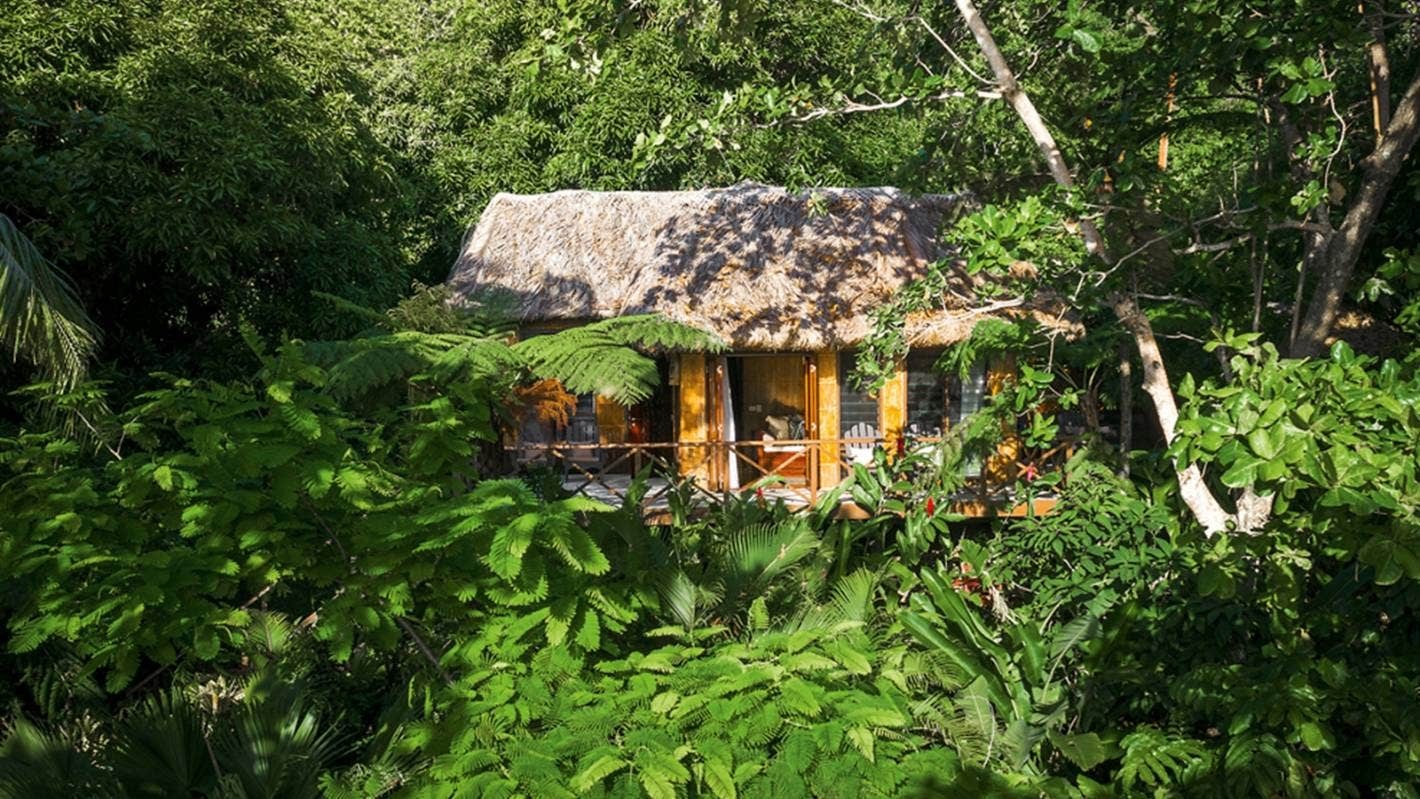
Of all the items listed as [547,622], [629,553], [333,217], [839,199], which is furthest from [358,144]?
[547,622]

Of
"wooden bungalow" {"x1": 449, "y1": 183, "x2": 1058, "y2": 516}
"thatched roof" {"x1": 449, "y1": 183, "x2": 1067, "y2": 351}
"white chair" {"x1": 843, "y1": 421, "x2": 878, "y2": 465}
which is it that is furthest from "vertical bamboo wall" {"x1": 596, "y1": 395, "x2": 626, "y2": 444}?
"white chair" {"x1": 843, "y1": 421, "x2": 878, "y2": 465}

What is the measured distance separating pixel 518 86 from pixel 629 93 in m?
1.99

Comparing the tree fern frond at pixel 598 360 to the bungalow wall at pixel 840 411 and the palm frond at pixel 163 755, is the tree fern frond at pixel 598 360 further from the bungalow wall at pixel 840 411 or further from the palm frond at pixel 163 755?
the palm frond at pixel 163 755

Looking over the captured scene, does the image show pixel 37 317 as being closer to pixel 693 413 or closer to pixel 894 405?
pixel 693 413

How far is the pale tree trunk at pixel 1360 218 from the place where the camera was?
21.2 ft

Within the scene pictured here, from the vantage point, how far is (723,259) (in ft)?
40.7

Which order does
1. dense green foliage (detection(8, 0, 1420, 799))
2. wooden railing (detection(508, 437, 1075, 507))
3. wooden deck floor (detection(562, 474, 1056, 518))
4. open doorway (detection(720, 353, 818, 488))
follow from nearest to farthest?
1. dense green foliage (detection(8, 0, 1420, 799))
2. wooden deck floor (detection(562, 474, 1056, 518))
3. wooden railing (detection(508, 437, 1075, 507))
4. open doorway (detection(720, 353, 818, 488))

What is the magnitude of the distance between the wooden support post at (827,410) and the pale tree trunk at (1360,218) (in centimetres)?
623

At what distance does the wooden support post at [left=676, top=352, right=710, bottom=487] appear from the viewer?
12.5 m

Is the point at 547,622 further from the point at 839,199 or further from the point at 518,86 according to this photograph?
the point at 518,86

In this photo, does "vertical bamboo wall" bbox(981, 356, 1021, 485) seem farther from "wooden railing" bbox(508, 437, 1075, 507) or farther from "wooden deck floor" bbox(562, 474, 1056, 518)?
"wooden deck floor" bbox(562, 474, 1056, 518)

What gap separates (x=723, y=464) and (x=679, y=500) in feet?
13.5

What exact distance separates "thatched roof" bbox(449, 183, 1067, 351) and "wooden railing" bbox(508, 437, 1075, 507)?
1.34 m

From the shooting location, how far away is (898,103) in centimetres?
778
